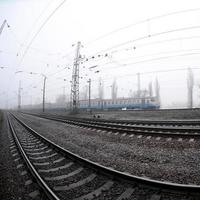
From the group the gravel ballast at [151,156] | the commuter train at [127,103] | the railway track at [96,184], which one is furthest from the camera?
the commuter train at [127,103]

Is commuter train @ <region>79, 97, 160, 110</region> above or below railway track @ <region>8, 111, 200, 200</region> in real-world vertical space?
above

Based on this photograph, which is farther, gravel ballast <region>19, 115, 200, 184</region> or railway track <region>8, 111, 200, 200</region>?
gravel ballast <region>19, 115, 200, 184</region>

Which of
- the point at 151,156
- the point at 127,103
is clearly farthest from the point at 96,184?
the point at 127,103

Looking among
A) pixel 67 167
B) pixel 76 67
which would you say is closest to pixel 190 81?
pixel 76 67

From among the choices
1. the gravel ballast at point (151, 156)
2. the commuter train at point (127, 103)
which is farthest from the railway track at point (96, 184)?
the commuter train at point (127, 103)

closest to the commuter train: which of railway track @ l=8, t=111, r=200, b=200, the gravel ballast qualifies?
the gravel ballast

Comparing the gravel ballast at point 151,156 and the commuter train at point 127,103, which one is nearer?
the gravel ballast at point 151,156

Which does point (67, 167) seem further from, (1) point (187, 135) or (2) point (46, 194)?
(1) point (187, 135)

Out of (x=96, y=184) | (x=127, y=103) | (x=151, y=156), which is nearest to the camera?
(x=96, y=184)

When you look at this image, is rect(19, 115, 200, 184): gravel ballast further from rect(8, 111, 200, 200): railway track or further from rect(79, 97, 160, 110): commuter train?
rect(79, 97, 160, 110): commuter train

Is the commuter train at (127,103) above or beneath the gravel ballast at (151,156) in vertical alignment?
above

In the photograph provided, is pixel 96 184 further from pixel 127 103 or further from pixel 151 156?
pixel 127 103

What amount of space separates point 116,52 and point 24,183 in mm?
17031

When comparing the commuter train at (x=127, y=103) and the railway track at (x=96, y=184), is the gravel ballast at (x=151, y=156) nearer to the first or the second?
the railway track at (x=96, y=184)
